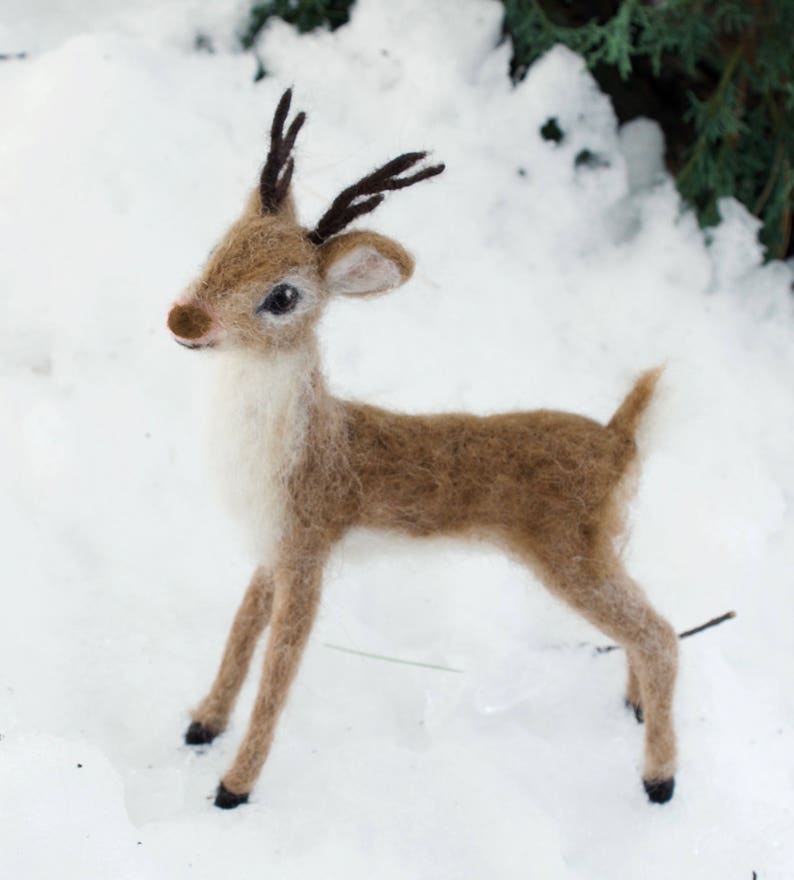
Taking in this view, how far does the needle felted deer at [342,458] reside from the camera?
1227 mm

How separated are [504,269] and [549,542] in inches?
34.8

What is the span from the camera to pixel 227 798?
1.42 meters

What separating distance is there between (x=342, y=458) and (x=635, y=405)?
389 millimetres

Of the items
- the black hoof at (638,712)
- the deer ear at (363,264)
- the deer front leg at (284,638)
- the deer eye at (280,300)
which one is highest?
the deer ear at (363,264)

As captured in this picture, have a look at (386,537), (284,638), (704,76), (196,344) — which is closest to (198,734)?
(284,638)

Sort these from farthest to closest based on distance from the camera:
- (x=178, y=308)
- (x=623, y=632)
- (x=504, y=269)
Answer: (x=504, y=269) < (x=623, y=632) < (x=178, y=308)

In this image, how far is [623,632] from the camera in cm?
145

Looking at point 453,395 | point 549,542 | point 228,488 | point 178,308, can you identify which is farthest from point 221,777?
point 453,395

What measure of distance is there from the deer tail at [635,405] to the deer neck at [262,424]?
0.39m

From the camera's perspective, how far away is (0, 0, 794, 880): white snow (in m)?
1.44

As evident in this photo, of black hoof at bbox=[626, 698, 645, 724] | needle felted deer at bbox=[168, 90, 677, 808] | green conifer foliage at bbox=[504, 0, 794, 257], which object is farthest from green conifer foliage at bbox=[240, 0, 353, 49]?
black hoof at bbox=[626, 698, 645, 724]

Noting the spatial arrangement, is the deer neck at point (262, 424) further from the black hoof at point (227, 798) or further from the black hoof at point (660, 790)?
the black hoof at point (660, 790)

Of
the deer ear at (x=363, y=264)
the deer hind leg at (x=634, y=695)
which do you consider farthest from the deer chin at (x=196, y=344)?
the deer hind leg at (x=634, y=695)

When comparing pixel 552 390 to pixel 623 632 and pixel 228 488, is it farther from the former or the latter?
pixel 228 488
